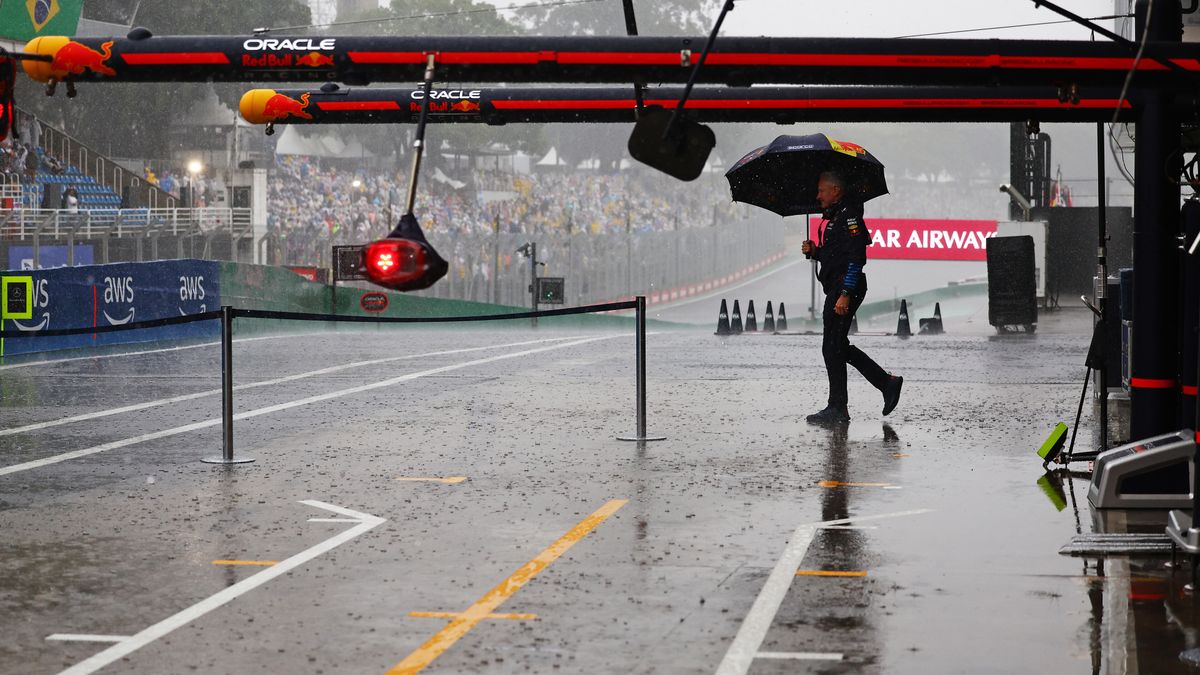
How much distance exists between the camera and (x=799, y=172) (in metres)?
15.3

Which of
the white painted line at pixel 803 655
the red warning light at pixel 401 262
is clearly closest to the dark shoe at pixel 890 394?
the red warning light at pixel 401 262

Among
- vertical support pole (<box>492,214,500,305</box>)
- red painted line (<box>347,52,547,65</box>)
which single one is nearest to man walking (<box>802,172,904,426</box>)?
red painted line (<box>347,52,547,65</box>)

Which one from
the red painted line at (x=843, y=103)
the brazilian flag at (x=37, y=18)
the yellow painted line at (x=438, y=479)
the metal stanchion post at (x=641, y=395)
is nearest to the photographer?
the red painted line at (x=843, y=103)

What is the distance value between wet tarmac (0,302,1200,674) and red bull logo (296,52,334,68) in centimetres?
258

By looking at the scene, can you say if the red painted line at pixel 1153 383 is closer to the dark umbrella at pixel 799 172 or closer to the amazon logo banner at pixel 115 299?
the dark umbrella at pixel 799 172

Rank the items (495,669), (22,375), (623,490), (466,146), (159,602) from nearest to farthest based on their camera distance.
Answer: (495,669)
(159,602)
(623,490)
(22,375)
(466,146)

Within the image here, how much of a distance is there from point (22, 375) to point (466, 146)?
175 feet

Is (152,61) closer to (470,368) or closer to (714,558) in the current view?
(714,558)

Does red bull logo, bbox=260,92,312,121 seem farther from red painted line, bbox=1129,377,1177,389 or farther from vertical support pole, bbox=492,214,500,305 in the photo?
vertical support pole, bbox=492,214,500,305

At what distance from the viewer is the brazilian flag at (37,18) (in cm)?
4112

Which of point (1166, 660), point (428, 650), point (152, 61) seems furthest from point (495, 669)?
point (152, 61)

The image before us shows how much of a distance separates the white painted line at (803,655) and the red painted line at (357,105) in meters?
6.33

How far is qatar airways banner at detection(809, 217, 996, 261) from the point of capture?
68.4 m

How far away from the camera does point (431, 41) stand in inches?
340
